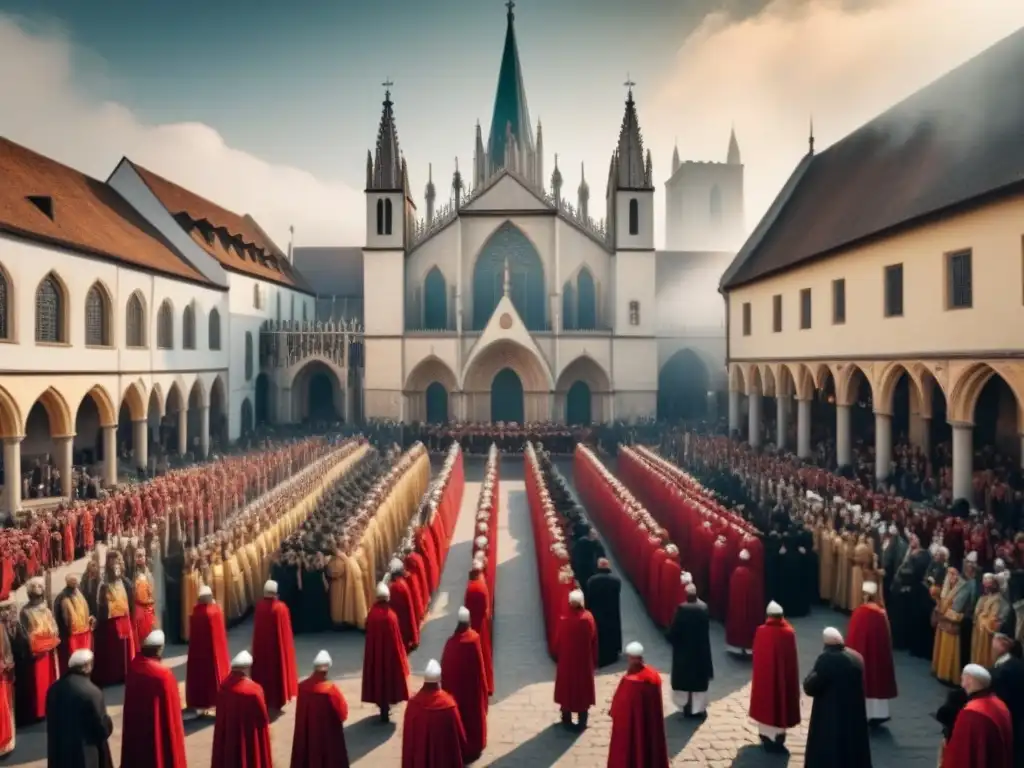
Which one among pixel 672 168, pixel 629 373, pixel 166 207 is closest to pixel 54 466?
pixel 166 207

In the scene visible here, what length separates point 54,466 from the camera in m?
23.1

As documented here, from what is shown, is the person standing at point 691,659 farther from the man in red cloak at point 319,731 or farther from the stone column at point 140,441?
the stone column at point 140,441

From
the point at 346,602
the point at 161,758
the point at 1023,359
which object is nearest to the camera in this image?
the point at 161,758

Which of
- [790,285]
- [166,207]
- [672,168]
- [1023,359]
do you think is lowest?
[1023,359]

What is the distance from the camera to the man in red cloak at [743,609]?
10.8m

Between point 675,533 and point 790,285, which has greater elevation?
point 790,285

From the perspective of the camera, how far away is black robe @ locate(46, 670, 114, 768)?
21.7ft

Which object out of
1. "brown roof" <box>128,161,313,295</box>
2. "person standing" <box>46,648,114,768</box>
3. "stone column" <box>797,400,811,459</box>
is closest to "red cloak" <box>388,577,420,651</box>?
"person standing" <box>46,648,114,768</box>

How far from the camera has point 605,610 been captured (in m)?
10.7

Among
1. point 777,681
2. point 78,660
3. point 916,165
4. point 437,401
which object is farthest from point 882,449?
point 437,401

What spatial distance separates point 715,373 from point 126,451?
2917cm

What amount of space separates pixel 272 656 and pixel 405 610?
2129mm

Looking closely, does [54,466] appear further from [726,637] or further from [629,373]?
[629,373]

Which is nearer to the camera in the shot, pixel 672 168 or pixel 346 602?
pixel 346 602
